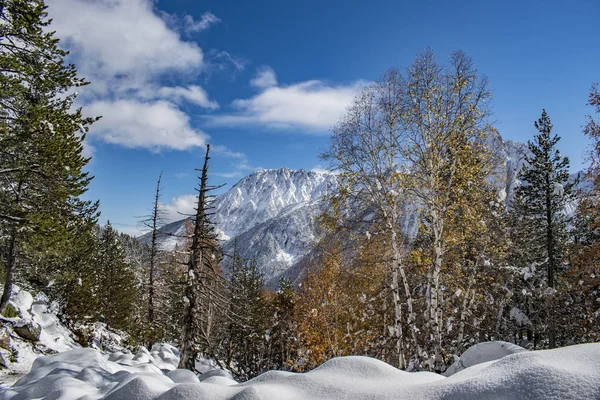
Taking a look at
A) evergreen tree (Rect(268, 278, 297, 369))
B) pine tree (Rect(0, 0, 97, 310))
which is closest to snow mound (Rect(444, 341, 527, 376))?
pine tree (Rect(0, 0, 97, 310))

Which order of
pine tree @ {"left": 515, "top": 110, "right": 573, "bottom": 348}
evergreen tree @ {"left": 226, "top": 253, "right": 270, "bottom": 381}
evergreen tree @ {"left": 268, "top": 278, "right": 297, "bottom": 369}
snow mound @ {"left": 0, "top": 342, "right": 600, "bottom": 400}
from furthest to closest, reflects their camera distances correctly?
evergreen tree @ {"left": 268, "top": 278, "right": 297, "bottom": 369}
evergreen tree @ {"left": 226, "top": 253, "right": 270, "bottom": 381}
pine tree @ {"left": 515, "top": 110, "right": 573, "bottom": 348}
snow mound @ {"left": 0, "top": 342, "right": 600, "bottom": 400}

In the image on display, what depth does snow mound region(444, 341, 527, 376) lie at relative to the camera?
6.39 m

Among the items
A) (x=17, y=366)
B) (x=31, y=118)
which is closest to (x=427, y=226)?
(x=31, y=118)

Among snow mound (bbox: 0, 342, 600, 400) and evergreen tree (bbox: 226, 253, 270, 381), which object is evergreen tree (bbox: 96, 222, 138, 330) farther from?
snow mound (bbox: 0, 342, 600, 400)

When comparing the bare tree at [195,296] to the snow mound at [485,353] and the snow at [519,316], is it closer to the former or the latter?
the snow mound at [485,353]

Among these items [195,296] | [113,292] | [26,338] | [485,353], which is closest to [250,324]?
[113,292]

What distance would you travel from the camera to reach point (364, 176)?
10328 mm

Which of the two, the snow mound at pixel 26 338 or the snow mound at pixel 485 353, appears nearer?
the snow mound at pixel 485 353

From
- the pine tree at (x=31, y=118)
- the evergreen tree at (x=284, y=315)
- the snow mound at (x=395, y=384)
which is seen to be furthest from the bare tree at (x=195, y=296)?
the evergreen tree at (x=284, y=315)

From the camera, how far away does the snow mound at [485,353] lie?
6.39 metres

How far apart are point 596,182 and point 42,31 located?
59.2 feet

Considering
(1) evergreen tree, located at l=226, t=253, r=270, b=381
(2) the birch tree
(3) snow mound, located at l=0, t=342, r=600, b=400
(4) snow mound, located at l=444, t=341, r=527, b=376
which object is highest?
(2) the birch tree

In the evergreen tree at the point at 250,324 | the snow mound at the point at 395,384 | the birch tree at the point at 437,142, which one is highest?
the birch tree at the point at 437,142

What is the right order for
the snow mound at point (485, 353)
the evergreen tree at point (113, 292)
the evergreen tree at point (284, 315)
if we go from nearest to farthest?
the snow mound at point (485, 353) < the evergreen tree at point (113, 292) < the evergreen tree at point (284, 315)
